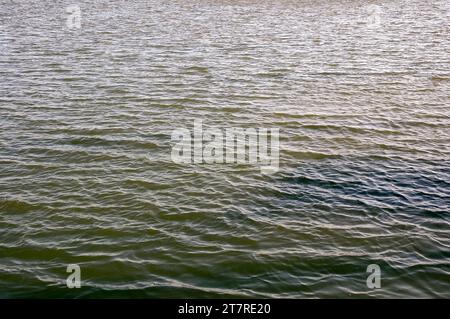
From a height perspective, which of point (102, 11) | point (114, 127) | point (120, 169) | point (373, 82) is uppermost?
point (102, 11)

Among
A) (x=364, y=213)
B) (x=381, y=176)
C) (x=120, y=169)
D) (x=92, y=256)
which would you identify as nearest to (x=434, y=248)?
(x=364, y=213)

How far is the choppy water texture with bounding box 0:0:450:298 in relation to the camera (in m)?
11.8

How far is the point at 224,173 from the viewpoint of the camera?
54.0 feet

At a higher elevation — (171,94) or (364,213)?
(171,94)

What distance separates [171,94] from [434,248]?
1477cm

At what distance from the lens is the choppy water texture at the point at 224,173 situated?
11766mm

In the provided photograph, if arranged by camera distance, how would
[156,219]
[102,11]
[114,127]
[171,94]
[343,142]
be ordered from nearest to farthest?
[156,219], [343,142], [114,127], [171,94], [102,11]

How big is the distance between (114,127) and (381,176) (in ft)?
34.3

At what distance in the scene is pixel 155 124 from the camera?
20.2 meters

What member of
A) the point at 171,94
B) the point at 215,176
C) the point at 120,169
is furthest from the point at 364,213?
the point at 171,94

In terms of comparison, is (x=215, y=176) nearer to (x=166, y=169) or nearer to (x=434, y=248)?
(x=166, y=169)

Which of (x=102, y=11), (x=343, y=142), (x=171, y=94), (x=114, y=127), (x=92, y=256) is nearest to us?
(x=92, y=256)

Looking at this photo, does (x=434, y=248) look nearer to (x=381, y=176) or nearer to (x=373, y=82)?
(x=381, y=176)
